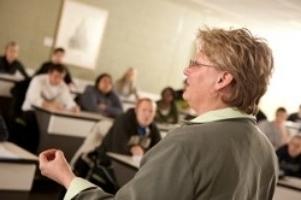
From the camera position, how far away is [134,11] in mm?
9688

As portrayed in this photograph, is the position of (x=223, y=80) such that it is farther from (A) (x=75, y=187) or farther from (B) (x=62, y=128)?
(B) (x=62, y=128)

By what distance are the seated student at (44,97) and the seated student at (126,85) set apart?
7.82ft

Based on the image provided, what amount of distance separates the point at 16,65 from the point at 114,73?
2423 mm

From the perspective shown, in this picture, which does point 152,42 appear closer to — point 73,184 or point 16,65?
point 16,65

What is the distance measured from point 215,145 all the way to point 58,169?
0.43 metres

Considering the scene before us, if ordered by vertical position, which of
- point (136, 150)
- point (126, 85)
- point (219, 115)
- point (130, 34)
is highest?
point (130, 34)

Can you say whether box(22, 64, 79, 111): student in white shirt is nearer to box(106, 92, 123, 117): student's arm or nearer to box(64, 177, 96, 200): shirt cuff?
box(106, 92, 123, 117): student's arm

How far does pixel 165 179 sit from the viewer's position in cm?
115

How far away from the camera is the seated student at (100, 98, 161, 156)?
4.37 metres

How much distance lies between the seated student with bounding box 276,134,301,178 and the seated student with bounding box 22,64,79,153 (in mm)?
2409

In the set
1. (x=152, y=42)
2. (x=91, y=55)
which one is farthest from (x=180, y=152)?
(x=152, y=42)

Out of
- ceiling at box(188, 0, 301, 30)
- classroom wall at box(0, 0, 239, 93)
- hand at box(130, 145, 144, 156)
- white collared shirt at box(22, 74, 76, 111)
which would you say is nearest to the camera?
hand at box(130, 145, 144, 156)

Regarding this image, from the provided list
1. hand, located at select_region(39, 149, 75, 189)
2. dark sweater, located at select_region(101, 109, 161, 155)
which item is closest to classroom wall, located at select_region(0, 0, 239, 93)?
dark sweater, located at select_region(101, 109, 161, 155)

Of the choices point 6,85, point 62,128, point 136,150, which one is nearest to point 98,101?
point 6,85
